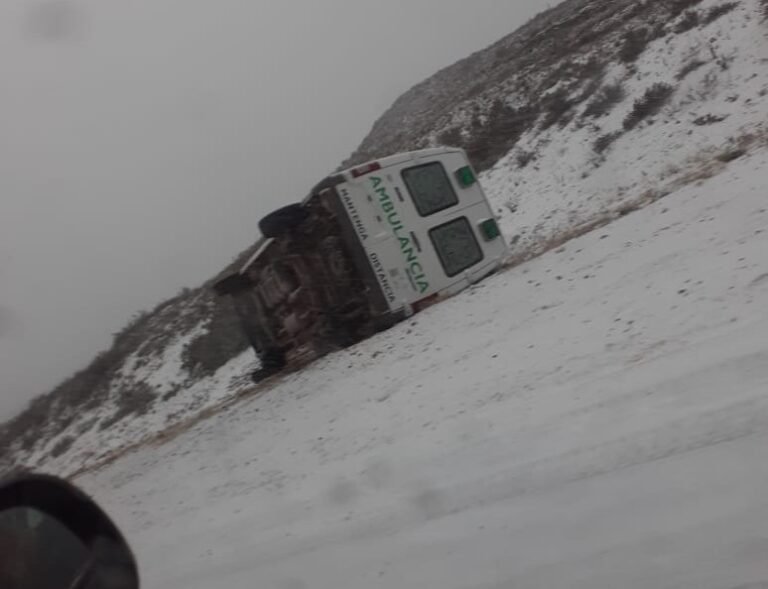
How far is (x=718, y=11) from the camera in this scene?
20344mm

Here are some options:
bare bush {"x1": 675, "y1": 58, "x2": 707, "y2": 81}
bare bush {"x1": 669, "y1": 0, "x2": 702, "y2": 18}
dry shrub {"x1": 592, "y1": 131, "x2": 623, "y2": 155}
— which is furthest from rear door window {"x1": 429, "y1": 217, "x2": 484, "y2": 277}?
bare bush {"x1": 669, "y1": 0, "x2": 702, "y2": 18}

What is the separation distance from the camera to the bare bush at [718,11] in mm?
19812

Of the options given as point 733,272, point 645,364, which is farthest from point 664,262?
point 645,364

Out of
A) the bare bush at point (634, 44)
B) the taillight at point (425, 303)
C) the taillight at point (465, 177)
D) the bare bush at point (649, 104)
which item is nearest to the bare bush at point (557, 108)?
the bare bush at point (634, 44)

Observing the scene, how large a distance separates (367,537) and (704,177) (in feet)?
23.6

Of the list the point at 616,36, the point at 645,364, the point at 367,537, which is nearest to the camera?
the point at 367,537

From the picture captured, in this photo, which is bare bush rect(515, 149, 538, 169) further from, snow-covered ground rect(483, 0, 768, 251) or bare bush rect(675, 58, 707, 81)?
bare bush rect(675, 58, 707, 81)

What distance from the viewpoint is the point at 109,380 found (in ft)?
A: 69.9

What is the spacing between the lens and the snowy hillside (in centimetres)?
1401

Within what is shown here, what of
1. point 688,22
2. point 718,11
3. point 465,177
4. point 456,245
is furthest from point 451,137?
point 456,245

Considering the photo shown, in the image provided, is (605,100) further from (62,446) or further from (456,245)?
(62,446)

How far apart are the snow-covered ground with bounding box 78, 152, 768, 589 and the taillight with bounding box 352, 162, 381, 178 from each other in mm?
2078

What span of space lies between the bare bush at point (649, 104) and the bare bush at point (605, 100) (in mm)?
1323

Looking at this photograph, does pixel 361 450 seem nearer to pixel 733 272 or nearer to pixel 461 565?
pixel 461 565
